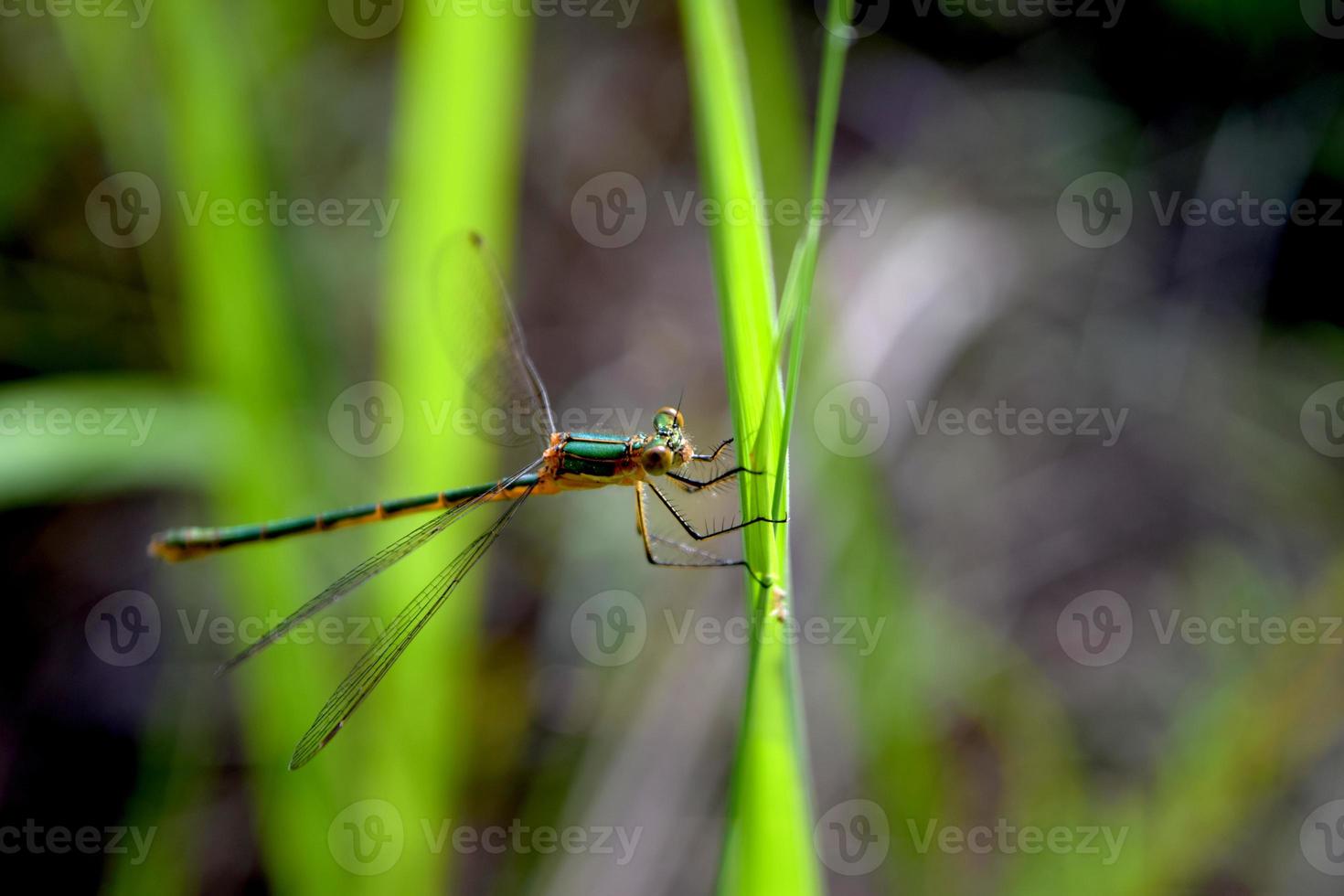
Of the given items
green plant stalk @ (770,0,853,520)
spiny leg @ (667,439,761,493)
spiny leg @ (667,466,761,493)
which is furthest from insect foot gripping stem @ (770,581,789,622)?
spiny leg @ (667,466,761,493)

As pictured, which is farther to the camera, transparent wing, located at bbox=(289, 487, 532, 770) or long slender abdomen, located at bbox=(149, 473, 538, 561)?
long slender abdomen, located at bbox=(149, 473, 538, 561)

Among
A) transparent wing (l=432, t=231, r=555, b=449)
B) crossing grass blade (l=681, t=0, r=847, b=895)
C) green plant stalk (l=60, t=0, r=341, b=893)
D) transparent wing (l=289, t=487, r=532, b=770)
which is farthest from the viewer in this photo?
transparent wing (l=432, t=231, r=555, b=449)

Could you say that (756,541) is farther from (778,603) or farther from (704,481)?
(704,481)

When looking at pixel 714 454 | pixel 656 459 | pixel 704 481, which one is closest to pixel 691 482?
pixel 704 481

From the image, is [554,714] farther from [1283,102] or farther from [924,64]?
[1283,102]

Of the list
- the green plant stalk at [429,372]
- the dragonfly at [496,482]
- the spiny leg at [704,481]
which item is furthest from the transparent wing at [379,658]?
the spiny leg at [704,481]

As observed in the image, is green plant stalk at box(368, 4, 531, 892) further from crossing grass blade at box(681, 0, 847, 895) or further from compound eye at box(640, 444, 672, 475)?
crossing grass blade at box(681, 0, 847, 895)

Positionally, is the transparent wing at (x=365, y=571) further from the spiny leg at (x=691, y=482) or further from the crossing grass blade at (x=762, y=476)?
the crossing grass blade at (x=762, y=476)

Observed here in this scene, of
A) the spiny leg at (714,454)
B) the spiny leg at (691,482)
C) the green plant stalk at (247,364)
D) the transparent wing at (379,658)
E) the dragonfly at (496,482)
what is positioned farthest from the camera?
the green plant stalk at (247,364)
